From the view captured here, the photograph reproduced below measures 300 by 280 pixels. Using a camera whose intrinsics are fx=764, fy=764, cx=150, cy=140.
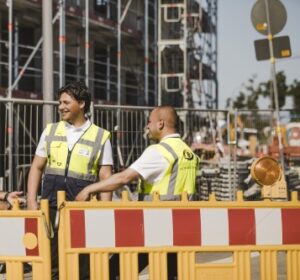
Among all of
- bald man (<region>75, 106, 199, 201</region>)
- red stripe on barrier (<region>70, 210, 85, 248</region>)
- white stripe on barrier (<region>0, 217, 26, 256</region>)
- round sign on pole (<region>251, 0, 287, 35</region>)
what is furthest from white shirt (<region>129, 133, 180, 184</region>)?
round sign on pole (<region>251, 0, 287, 35</region>)

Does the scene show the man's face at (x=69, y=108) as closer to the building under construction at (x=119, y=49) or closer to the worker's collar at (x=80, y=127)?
the worker's collar at (x=80, y=127)

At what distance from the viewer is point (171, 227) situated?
496cm

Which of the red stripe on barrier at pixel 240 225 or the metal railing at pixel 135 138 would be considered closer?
the red stripe on barrier at pixel 240 225

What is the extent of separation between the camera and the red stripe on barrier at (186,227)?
496 cm

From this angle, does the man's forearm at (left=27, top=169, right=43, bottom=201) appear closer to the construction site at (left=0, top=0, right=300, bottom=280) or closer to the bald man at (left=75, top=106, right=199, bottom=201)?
the construction site at (left=0, top=0, right=300, bottom=280)

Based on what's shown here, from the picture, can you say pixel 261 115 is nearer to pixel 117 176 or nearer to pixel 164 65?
pixel 164 65

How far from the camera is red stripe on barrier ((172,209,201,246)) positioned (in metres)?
4.96

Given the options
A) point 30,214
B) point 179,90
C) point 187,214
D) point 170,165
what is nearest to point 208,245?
point 187,214

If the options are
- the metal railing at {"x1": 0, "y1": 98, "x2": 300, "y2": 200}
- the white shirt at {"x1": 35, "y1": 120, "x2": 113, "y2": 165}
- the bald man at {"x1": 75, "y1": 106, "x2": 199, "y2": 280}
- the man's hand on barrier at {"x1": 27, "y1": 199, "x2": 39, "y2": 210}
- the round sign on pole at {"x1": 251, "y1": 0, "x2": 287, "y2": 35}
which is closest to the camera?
the bald man at {"x1": 75, "y1": 106, "x2": 199, "y2": 280}

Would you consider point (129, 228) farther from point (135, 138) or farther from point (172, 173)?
point (135, 138)

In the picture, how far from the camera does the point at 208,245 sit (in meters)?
5.01

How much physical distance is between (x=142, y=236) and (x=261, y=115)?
470 inches

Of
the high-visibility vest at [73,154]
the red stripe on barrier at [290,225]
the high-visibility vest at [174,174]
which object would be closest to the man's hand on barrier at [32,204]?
the high-visibility vest at [73,154]

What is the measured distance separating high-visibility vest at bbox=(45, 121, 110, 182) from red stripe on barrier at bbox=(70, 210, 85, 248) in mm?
1005
